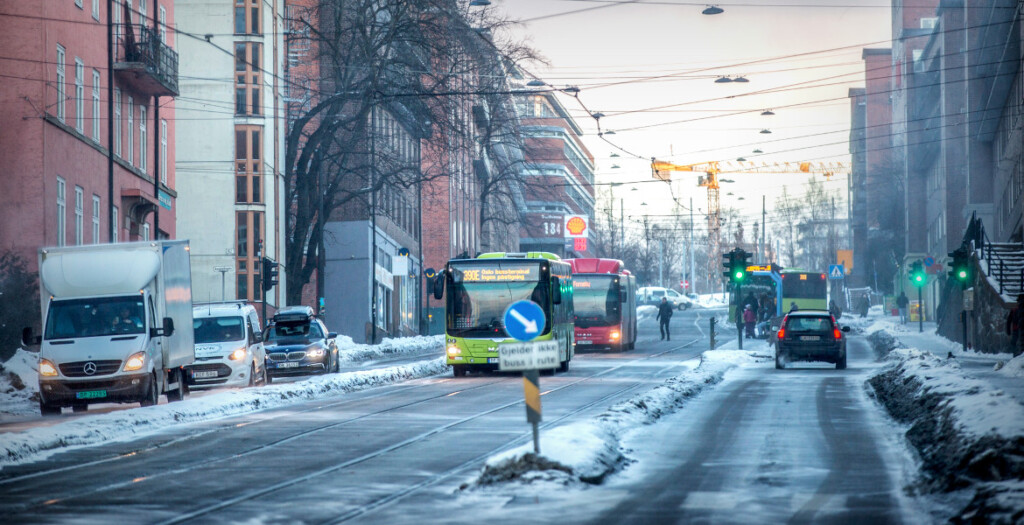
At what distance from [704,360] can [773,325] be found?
51.6 feet

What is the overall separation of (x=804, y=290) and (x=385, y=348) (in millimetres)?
23266

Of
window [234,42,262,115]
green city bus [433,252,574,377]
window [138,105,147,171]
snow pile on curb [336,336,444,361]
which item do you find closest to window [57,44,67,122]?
window [138,105,147,171]

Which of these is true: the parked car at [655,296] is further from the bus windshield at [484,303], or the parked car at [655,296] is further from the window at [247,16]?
the bus windshield at [484,303]

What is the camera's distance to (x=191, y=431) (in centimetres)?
1794

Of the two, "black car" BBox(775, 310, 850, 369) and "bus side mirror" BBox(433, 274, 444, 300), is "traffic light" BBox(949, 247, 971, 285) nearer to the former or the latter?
"black car" BBox(775, 310, 850, 369)

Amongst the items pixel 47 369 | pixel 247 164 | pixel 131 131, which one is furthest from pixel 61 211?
pixel 247 164

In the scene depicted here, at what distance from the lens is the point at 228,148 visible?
58156mm

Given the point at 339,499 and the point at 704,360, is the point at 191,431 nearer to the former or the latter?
the point at 339,499

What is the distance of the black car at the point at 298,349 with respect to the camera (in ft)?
111

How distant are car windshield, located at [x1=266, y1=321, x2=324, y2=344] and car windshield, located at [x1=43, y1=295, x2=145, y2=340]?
11.9 meters

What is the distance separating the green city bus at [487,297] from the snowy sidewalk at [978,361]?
9.53m

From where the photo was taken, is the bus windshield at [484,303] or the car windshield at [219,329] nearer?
the car windshield at [219,329]

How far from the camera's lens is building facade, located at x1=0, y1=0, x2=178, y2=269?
1276 inches

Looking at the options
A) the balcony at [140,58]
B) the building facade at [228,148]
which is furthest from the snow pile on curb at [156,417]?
the building facade at [228,148]
